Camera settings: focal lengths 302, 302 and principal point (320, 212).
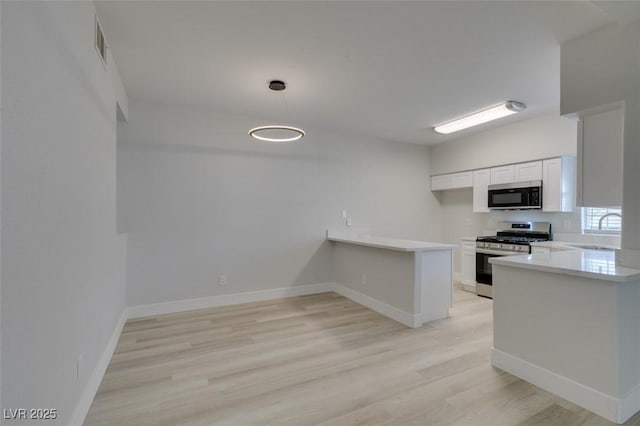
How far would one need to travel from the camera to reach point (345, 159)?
520 cm

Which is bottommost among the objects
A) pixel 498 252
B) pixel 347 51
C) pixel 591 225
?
pixel 498 252

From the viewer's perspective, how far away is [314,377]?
2.40m

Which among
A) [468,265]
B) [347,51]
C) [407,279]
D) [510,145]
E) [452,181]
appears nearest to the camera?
[347,51]

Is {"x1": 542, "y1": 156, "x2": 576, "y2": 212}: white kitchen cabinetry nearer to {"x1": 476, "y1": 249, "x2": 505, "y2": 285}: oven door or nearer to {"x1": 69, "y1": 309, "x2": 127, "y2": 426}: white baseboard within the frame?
{"x1": 476, "y1": 249, "x2": 505, "y2": 285}: oven door

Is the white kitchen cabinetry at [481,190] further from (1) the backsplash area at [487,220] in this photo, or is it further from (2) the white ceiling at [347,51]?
(2) the white ceiling at [347,51]

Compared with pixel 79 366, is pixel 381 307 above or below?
below

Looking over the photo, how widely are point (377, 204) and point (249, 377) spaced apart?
12.5 ft

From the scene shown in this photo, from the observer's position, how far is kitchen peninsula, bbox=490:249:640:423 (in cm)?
190

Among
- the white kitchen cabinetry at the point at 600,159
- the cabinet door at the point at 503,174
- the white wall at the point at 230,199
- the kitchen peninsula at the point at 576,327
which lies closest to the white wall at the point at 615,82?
the white kitchen cabinetry at the point at 600,159

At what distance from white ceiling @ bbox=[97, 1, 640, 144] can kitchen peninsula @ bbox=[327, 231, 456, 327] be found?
1833mm

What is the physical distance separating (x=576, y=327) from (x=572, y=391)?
17.3 inches

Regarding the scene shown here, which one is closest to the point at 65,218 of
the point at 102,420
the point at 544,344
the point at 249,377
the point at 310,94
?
the point at 102,420

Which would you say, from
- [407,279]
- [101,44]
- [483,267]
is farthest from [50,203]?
[483,267]

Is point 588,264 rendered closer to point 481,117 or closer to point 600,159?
point 600,159
